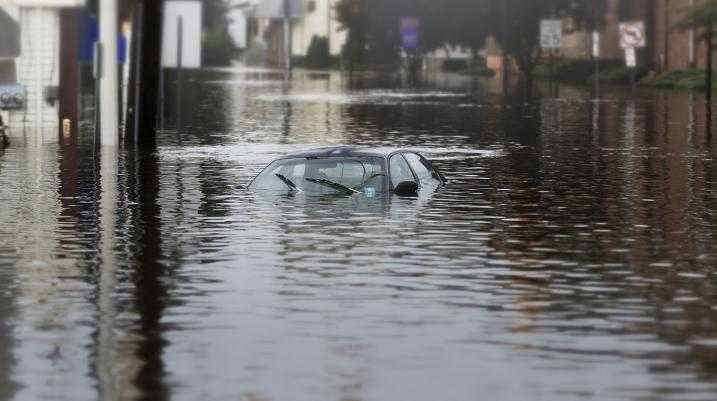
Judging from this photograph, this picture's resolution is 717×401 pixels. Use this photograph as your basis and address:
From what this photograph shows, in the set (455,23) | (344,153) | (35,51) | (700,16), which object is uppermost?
(455,23)

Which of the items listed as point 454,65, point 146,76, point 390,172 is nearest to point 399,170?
point 390,172

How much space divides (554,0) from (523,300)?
101734mm

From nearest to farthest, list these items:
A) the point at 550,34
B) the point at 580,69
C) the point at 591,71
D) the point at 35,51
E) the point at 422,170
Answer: the point at 422,170, the point at 35,51, the point at 550,34, the point at 591,71, the point at 580,69

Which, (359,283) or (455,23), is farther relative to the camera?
(455,23)

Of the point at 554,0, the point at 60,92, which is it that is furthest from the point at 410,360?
the point at 554,0

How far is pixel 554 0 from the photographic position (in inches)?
4542

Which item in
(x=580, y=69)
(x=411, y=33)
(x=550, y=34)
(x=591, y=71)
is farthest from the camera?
(x=411, y=33)

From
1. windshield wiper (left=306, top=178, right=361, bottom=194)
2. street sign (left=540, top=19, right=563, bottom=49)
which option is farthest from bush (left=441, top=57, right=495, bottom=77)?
windshield wiper (left=306, top=178, right=361, bottom=194)

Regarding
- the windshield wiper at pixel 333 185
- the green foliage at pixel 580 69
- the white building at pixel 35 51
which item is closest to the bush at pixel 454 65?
the green foliage at pixel 580 69

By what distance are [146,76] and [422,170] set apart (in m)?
12.0

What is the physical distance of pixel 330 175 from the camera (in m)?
26.7

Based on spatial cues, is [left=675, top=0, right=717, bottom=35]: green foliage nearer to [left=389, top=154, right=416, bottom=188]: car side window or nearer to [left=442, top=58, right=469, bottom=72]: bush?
[left=389, top=154, right=416, bottom=188]: car side window

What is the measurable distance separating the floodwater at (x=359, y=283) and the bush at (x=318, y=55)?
135 m

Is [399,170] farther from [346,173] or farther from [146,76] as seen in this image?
[146,76]
